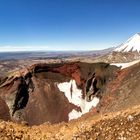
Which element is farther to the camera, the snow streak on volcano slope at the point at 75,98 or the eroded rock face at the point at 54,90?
the eroded rock face at the point at 54,90

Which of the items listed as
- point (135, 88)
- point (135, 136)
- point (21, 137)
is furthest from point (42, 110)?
point (135, 136)

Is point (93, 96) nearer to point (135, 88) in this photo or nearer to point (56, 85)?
point (56, 85)

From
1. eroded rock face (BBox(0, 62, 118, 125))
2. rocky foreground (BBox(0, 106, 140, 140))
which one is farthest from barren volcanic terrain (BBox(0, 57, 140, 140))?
rocky foreground (BBox(0, 106, 140, 140))

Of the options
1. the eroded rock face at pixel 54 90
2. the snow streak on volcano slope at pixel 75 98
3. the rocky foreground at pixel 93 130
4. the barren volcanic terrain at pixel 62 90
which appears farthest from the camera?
the eroded rock face at pixel 54 90

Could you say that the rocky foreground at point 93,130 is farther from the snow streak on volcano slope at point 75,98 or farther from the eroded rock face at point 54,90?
the eroded rock face at point 54,90

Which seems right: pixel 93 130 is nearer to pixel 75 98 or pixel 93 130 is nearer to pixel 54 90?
pixel 75 98

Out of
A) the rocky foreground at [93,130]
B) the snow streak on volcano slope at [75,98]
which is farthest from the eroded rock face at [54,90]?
the rocky foreground at [93,130]

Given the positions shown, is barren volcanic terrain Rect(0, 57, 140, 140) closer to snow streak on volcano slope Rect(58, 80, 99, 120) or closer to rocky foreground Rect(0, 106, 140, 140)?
snow streak on volcano slope Rect(58, 80, 99, 120)

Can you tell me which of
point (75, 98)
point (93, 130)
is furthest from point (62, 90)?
point (93, 130)
